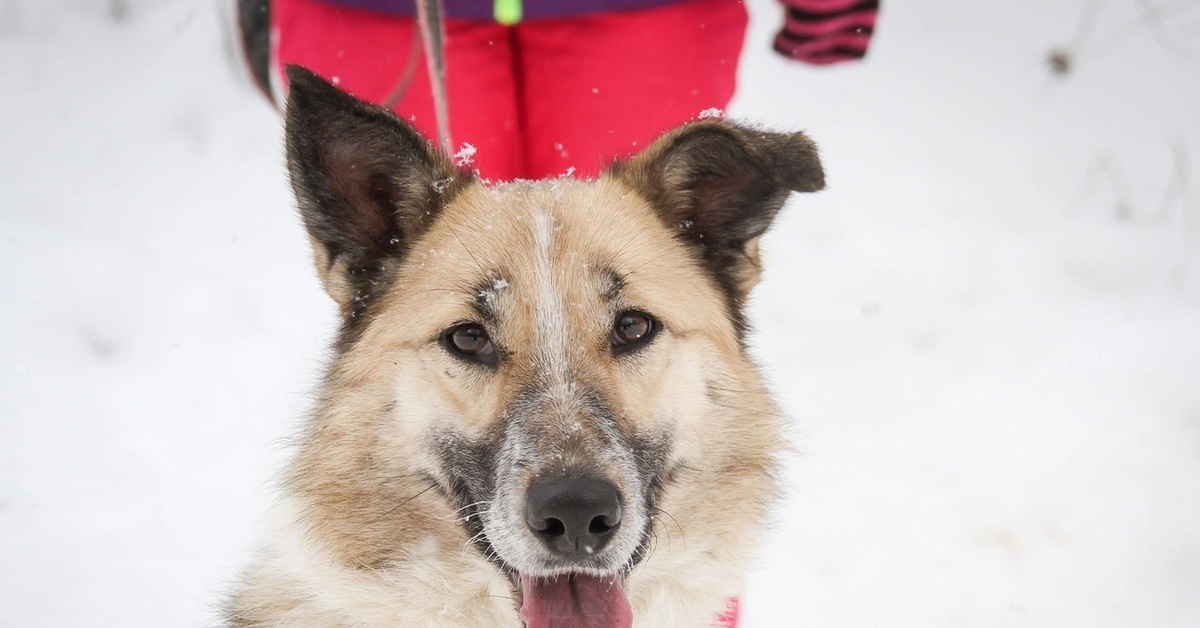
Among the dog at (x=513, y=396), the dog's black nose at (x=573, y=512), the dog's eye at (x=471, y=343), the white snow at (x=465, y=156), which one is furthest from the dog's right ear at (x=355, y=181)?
the dog's black nose at (x=573, y=512)

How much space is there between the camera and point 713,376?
2551mm

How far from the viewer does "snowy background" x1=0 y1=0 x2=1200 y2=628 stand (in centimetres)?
363

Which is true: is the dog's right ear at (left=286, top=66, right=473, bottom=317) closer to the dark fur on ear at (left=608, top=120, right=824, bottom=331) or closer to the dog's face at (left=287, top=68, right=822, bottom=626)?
the dog's face at (left=287, top=68, right=822, bottom=626)

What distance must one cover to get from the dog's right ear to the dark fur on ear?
1.81 feet

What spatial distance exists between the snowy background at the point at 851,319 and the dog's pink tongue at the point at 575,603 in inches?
39.9

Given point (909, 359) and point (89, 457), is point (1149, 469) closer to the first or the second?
point (909, 359)

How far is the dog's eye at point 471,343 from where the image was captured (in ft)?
7.76

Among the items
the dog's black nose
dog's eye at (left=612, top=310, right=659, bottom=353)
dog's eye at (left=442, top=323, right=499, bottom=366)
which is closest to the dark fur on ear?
dog's eye at (left=612, top=310, right=659, bottom=353)

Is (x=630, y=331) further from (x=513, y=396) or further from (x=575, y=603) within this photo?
(x=575, y=603)

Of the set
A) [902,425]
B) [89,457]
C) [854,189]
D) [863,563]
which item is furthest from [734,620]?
[854,189]

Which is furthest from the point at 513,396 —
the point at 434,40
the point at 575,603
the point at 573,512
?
the point at 434,40

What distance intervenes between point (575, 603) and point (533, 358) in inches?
23.1

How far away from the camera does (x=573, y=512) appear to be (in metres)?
2.02

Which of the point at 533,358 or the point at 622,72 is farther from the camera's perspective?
the point at 622,72
